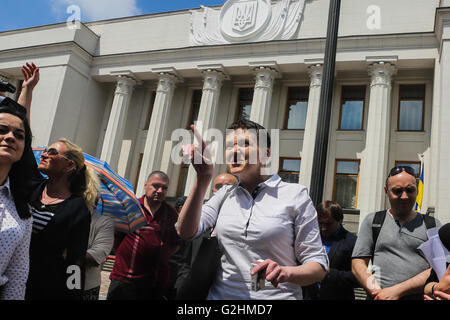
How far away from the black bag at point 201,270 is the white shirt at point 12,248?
83 centimetres

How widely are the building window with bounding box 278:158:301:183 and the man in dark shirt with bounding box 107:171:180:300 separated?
15.9m

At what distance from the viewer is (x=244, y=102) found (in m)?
22.5

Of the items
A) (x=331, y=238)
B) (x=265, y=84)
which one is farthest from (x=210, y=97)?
(x=331, y=238)

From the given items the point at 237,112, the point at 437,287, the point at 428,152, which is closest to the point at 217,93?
the point at 237,112

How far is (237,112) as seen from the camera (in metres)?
22.4

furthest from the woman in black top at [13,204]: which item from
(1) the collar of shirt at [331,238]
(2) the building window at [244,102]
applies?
(2) the building window at [244,102]

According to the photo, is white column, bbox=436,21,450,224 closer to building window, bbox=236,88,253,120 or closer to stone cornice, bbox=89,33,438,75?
stone cornice, bbox=89,33,438,75

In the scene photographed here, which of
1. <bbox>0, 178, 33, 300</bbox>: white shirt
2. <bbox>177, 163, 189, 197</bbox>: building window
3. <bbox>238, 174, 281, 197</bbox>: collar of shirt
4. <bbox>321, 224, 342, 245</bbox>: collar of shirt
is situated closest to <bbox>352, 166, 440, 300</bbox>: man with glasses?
<bbox>321, 224, 342, 245</bbox>: collar of shirt

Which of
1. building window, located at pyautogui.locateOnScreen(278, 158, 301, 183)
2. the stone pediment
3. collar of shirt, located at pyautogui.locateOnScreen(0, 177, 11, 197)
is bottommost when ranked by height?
collar of shirt, located at pyautogui.locateOnScreen(0, 177, 11, 197)

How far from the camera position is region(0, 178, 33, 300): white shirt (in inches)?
76.9

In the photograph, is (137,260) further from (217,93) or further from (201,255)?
(217,93)

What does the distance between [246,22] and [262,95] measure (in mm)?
4336

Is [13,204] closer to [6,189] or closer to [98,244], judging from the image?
[6,189]
